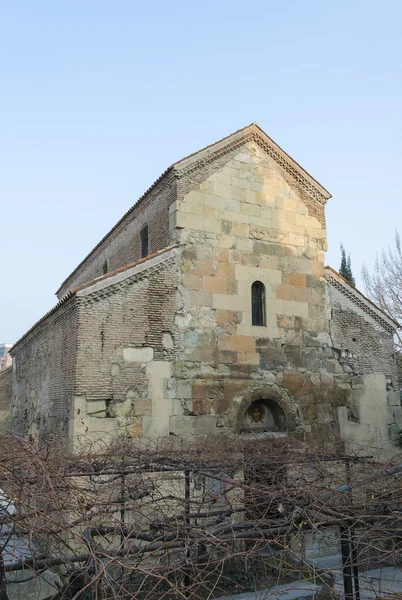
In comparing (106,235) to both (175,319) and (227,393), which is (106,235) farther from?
(227,393)

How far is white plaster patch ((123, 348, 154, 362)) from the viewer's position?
31.8ft

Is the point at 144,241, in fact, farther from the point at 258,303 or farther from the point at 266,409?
the point at 266,409

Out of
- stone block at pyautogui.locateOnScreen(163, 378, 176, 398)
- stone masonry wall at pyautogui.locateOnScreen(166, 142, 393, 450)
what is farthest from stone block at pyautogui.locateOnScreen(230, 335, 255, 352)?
stone block at pyautogui.locateOnScreen(163, 378, 176, 398)

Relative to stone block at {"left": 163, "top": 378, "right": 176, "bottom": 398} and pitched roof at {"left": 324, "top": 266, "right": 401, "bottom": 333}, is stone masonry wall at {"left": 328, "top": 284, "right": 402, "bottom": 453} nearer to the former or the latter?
pitched roof at {"left": 324, "top": 266, "right": 401, "bottom": 333}

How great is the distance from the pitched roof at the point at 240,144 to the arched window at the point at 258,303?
2.94m

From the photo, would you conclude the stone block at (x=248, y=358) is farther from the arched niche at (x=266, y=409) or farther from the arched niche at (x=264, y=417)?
the arched niche at (x=264, y=417)

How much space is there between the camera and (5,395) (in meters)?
15.6

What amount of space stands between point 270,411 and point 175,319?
3.08 metres

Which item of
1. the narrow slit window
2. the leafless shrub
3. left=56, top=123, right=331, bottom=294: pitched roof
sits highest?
left=56, top=123, right=331, bottom=294: pitched roof

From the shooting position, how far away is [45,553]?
381 centimetres

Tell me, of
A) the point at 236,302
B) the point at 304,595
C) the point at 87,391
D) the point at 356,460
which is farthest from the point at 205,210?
the point at 304,595

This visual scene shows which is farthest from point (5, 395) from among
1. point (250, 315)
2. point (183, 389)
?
point (250, 315)

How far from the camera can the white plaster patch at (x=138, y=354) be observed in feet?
31.8

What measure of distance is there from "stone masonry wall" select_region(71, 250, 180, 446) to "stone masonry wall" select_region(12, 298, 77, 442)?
319 mm
